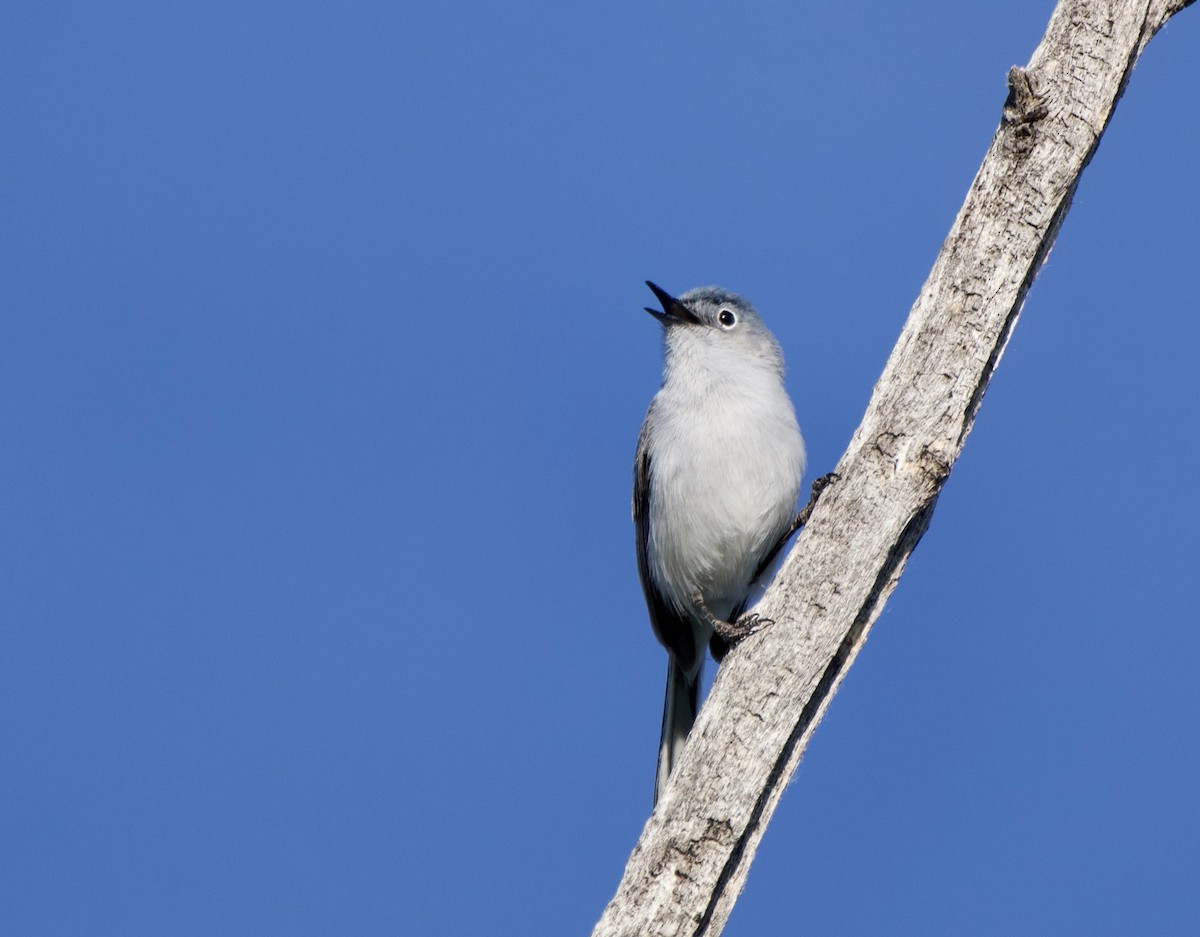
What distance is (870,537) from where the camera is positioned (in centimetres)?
449

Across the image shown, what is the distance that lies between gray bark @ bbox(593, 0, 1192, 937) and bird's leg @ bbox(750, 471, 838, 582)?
28 centimetres

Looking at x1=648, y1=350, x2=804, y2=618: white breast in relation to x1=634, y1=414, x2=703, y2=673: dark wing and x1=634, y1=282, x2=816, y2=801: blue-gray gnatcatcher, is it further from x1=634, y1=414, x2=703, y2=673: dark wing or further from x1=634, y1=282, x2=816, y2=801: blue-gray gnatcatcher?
x1=634, y1=414, x2=703, y2=673: dark wing

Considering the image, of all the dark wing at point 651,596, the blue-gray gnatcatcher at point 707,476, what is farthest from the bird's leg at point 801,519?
the dark wing at point 651,596

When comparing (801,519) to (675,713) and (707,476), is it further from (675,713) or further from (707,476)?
(675,713)

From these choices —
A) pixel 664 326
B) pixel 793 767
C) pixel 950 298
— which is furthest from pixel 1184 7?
pixel 793 767

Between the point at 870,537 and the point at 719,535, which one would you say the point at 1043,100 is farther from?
the point at 719,535

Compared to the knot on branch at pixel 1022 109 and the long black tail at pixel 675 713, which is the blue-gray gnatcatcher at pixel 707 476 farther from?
the knot on branch at pixel 1022 109

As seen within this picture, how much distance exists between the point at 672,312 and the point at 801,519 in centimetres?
148

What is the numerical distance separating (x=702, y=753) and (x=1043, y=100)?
2.81 meters

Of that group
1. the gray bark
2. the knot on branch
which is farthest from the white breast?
the knot on branch

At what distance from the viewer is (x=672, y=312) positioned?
6.66 metres

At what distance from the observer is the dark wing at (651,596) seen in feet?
22.3

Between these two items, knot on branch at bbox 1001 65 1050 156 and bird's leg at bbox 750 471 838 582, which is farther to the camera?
bird's leg at bbox 750 471 838 582

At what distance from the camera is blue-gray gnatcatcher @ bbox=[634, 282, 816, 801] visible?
615cm
